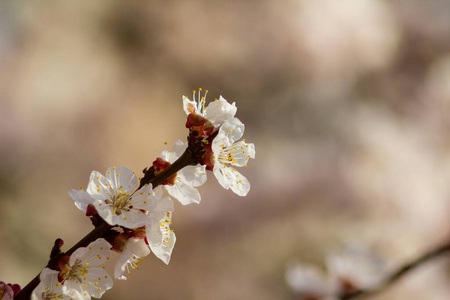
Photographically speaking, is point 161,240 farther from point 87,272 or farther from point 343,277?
point 343,277

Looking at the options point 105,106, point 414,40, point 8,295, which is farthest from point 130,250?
point 414,40

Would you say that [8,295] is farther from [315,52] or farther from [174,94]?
[315,52]

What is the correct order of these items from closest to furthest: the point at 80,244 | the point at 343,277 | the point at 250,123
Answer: the point at 80,244 → the point at 343,277 → the point at 250,123

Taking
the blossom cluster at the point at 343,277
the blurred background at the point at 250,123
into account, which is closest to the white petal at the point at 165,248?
the blossom cluster at the point at 343,277

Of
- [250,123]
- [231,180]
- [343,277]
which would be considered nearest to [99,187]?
[231,180]

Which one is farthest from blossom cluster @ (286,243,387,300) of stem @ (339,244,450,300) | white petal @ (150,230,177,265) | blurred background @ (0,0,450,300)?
blurred background @ (0,0,450,300)

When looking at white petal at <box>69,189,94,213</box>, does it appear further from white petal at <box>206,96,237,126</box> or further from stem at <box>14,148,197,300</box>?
Result: white petal at <box>206,96,237,126</box>

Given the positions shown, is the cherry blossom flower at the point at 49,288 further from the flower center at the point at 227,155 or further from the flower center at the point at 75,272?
the flower center at the point at 227,155
